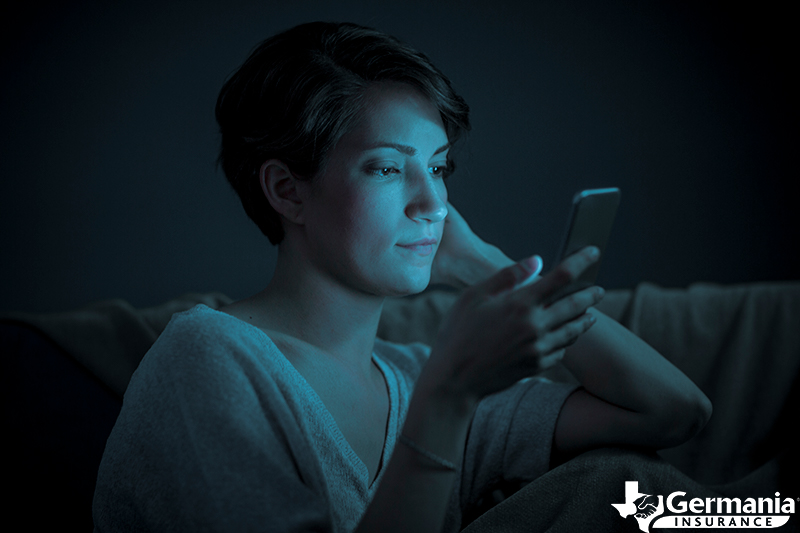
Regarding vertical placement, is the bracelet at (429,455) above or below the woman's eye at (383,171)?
below

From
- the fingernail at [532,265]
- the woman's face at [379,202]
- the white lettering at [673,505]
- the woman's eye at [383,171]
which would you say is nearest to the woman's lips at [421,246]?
the woman's face at [379,202]

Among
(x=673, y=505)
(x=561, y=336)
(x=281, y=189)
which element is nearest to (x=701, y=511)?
(x=673, y=505)

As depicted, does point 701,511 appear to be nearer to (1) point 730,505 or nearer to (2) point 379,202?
(1) point 730,505

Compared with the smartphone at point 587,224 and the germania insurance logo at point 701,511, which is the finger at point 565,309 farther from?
the germania insurance logo at point 701,511

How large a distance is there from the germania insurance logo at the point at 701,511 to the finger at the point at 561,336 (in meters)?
0.33

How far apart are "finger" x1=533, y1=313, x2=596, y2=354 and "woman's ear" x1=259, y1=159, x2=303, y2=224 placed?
0.41 meters

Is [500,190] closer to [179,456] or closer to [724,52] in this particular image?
[724,52]

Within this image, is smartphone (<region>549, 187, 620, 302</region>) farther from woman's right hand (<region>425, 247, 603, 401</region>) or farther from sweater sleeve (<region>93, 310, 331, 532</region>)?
sweater sleeve (<region>93, 310, 331, 532</region>)

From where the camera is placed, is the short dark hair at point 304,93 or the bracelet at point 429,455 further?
the short dark hair at point 304,93

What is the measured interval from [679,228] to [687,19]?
65 centimetres

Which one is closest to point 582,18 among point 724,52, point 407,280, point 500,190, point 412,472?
point 724,52

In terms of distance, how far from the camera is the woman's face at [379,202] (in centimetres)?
77

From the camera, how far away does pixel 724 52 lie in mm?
1730

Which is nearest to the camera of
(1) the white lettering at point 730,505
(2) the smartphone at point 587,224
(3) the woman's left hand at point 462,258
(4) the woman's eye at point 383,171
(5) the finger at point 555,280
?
(5) the finger at point 555,280
